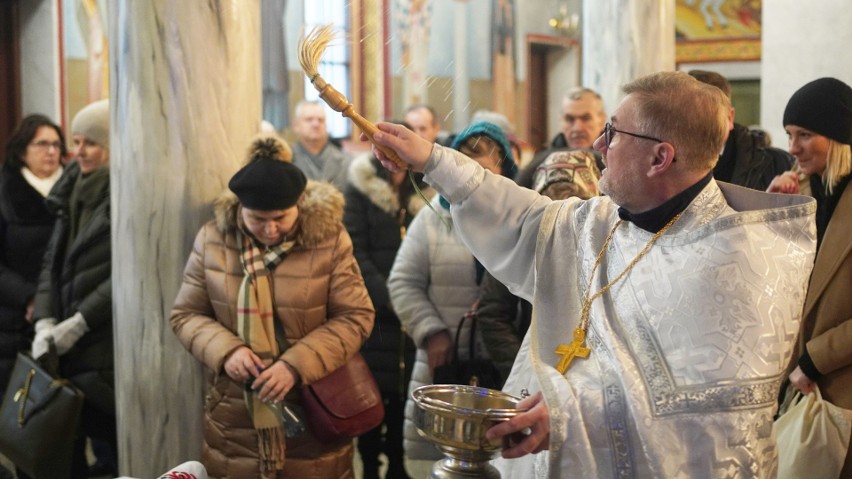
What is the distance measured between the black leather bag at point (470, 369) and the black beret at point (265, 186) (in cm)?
83

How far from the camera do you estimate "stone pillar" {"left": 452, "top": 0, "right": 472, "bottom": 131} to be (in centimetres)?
1098

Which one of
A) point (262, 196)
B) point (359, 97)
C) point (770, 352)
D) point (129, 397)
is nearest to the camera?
point (770, 352)

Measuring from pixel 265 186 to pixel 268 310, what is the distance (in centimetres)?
41

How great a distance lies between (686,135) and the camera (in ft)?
7.34

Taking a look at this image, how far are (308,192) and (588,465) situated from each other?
5.83 feet

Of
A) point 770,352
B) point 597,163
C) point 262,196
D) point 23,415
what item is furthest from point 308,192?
point 770,352

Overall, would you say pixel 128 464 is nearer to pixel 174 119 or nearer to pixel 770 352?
pixel 174 119

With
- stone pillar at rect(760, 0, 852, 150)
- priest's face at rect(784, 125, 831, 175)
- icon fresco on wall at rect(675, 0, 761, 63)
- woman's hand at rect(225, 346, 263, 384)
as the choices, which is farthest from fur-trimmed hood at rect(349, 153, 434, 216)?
icon fresco on wall at rect(675, 0, 761, 63)

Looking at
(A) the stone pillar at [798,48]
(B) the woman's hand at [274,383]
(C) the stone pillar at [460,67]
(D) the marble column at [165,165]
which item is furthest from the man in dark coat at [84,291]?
(C) the stone pillar at [460,67]

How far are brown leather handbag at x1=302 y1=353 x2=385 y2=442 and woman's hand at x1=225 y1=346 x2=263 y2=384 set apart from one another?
0.18m

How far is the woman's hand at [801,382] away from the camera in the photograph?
3281mm

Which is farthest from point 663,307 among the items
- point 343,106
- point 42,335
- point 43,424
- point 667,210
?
point 42,335

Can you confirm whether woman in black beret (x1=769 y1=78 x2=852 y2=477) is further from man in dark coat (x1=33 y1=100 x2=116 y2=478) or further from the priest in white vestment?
man in dark coat (x1=33 y1=100 x2=116 y2=478)

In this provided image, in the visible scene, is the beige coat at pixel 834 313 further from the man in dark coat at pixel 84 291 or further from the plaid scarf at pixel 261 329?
the man in dark coat at pixel 84 291
